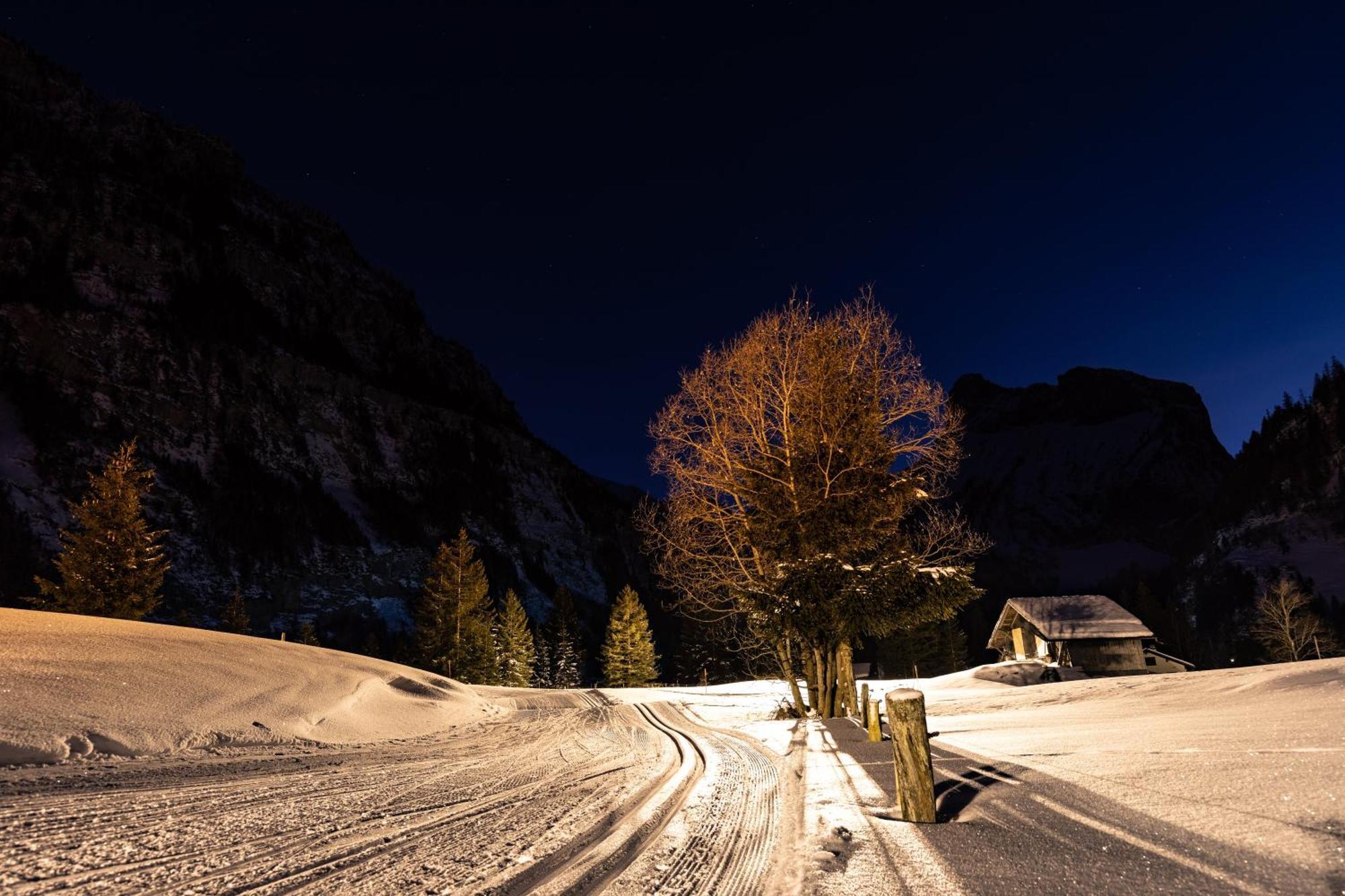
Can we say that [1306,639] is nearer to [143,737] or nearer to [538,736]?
[538,736]

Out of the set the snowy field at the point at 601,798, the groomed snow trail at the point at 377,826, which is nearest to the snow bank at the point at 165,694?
the snowy field at the point at 601,798

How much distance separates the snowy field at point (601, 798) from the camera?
316 cm

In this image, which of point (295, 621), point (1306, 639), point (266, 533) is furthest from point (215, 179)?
point (1306, 639)

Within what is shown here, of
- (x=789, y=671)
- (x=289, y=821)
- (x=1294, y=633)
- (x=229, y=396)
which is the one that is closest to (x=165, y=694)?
(x=289, y=821)

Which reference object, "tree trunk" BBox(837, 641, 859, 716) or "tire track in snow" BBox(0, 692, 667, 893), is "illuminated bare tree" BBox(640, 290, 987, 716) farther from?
"tire track in snow" BBox(0, 692, 667, 893)

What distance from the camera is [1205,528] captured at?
151000 mm

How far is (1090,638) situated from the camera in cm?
3922

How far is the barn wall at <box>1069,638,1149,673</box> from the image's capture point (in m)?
38.8

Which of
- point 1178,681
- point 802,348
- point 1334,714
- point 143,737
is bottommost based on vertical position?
point 1178,681

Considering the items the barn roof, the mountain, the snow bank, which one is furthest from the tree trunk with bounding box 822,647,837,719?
the mountain

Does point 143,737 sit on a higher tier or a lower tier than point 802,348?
lower

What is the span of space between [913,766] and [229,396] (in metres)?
114

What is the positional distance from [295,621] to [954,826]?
302ft

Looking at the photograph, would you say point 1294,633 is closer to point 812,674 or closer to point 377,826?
point 812,674
